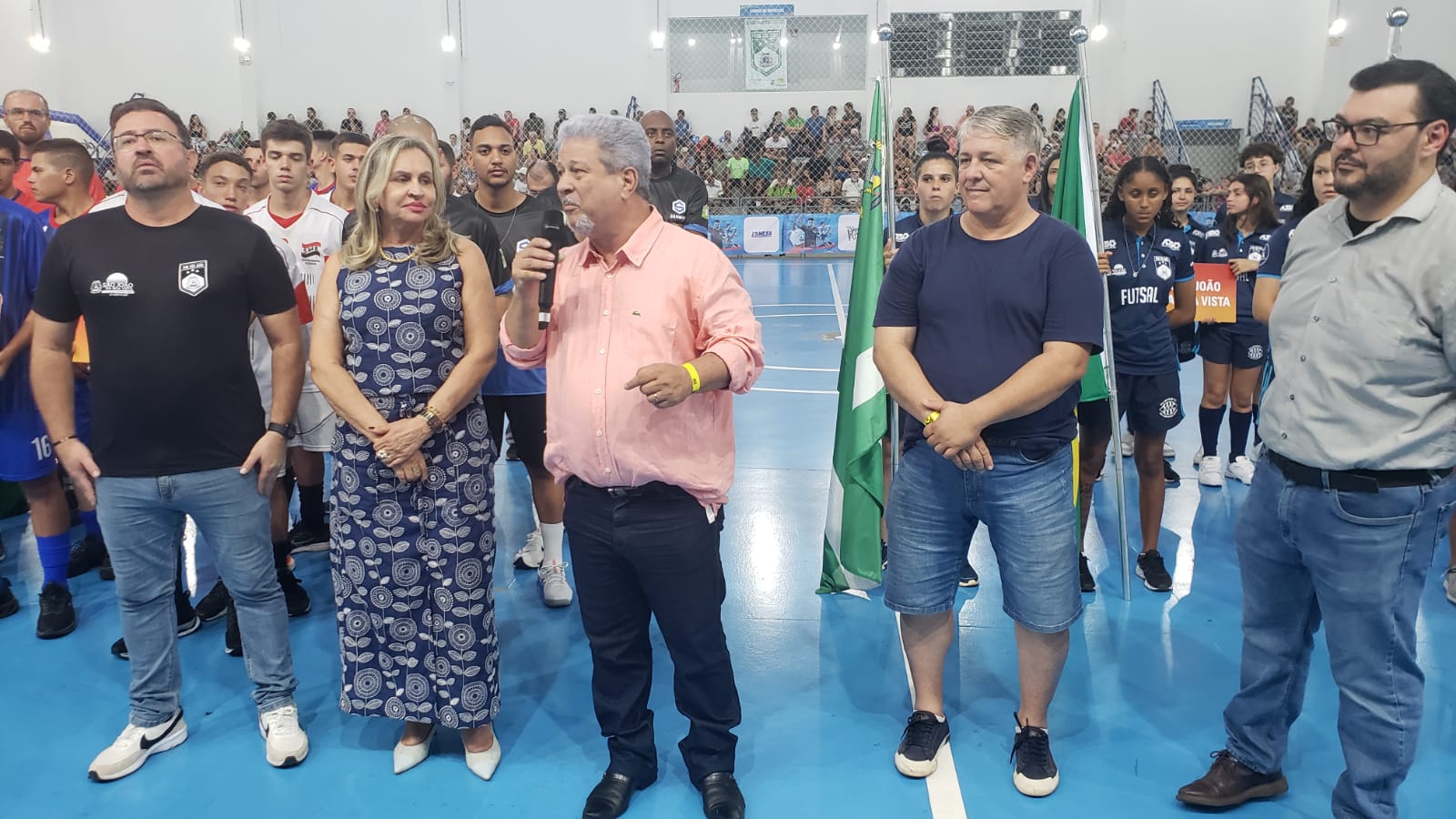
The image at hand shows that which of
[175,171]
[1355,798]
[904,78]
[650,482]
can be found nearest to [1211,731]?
[1355,798]

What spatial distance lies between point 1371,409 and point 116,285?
131 inches

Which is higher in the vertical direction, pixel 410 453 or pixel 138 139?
pixel 138 139

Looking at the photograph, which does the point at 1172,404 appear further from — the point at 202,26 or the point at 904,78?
the point at 202,26

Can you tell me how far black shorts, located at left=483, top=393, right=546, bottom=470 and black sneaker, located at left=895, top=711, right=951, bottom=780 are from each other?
1874 millimetres

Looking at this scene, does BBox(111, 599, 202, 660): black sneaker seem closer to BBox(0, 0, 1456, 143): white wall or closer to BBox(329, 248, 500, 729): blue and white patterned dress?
BBox(329, 248, 500, 729): blue and white patterned dress


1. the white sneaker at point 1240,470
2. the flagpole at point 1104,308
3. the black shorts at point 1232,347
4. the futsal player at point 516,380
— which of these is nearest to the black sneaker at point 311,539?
the futsal player at point 516,380

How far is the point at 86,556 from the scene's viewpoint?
4.45m

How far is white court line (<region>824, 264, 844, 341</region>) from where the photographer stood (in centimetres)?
1076

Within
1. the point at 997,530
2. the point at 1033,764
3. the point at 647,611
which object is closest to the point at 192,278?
the point at 647,611

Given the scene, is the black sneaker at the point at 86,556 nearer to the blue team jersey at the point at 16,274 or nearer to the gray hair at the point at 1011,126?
the blue team jersey at the point at 16,274

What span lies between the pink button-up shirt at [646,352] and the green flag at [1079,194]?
196 cm

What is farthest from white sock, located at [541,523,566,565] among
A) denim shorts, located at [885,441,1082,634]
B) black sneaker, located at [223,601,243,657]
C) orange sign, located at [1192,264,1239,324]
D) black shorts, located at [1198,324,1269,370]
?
black shorts, located at [1198,324,1269,370]

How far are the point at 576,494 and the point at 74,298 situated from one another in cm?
164

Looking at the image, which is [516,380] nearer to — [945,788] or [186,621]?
[186,621]
